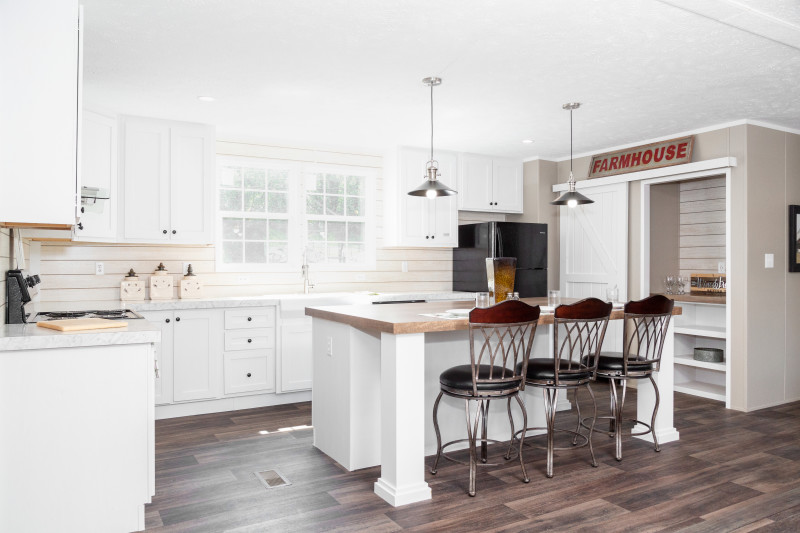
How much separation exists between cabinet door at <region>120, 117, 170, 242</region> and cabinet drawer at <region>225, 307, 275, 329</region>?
2.73 feet

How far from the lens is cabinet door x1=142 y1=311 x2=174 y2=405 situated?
442 cm

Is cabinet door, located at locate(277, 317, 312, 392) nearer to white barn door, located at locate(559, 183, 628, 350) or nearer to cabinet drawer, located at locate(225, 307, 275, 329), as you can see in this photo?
cabinet drawer, located at locate(225, 307, 275, 329)

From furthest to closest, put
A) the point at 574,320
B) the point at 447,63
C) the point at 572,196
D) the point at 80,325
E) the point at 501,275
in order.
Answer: the point at 572,196, the point at 501,275, the point at 447,63, the point at 574,320, the point at 80,325

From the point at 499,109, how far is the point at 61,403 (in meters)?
3.50

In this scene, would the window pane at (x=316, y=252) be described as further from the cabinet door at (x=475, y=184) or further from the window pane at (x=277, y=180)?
the cabinet door at (x=475, y=184)

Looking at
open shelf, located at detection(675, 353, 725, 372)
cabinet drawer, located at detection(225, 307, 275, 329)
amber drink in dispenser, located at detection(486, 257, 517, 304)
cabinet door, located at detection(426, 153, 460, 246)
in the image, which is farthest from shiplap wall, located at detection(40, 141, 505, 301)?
amber drink in dispenser, located at detection(486, 257, 517, 304)

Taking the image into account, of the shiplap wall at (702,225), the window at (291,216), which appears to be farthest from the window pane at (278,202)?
the shiplap wall at (702,225)

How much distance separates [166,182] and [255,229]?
1.00 m

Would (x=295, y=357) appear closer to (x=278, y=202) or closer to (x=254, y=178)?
(x=278, y=202)

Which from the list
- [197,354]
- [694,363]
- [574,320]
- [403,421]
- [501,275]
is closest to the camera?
[403,421]

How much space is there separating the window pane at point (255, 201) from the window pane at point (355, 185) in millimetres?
892

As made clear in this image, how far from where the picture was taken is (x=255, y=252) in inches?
214

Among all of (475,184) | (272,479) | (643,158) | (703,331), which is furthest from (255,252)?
(703,331)

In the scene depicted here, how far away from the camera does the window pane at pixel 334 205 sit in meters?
5.79
